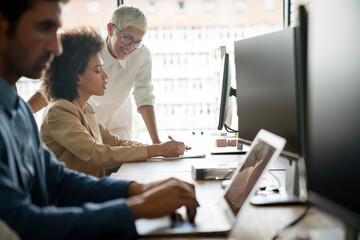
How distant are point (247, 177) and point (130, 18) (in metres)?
1.48

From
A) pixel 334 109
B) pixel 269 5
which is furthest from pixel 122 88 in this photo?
pixel 269 5

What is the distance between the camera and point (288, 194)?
3.57 ft

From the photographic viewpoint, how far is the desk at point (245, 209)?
2.67ft

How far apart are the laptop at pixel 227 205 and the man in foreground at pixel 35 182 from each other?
38 mm

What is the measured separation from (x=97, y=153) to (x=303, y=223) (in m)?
1.06

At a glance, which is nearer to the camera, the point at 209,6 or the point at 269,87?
the point at 269,87

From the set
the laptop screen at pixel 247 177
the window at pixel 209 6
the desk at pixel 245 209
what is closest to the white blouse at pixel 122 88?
the desk at pixel 245 209

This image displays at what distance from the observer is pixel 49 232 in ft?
2.32

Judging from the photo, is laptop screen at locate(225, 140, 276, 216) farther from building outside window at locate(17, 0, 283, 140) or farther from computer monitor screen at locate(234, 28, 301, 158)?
building outside window at locate(17, 0, 283, 140)

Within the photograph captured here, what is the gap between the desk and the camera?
81 centimetres

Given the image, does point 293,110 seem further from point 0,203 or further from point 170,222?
point 0,203

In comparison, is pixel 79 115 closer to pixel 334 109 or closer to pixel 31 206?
pixel 31 206

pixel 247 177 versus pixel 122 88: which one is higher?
pixel 122 88

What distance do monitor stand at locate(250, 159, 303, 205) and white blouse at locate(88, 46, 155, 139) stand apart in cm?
157
